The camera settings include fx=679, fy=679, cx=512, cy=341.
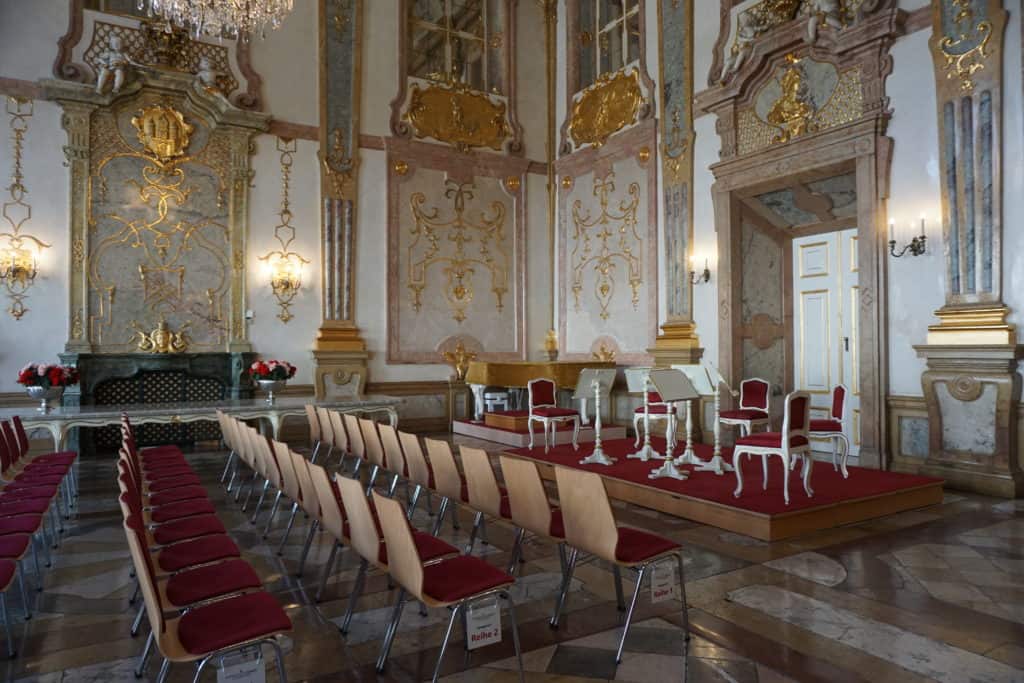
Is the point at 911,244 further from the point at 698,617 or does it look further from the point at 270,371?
the point at 270,371

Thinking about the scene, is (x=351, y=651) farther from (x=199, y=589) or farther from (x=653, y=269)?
(x=653, y=269)

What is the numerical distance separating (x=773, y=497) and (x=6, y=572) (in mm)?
4444

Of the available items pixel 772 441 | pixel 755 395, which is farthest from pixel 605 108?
pixel 772 441

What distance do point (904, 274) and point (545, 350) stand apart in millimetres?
5707

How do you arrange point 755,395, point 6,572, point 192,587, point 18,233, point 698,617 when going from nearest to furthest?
point 192,587 → point 6,572 → point 698,617 → point 755,395 → point 18,233

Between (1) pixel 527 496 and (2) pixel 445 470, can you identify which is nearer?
(1) pixel 527 496

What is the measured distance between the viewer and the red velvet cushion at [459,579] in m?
2.41

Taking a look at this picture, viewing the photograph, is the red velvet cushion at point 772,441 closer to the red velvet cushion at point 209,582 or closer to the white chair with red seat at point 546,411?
the white chair with red seat at point 546,411

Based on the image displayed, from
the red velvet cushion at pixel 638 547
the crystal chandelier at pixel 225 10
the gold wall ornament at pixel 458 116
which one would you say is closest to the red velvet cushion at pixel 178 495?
the red velvet cushion at pixel 638 547

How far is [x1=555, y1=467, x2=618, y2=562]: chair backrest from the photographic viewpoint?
9.09ft

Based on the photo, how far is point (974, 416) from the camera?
568 cm

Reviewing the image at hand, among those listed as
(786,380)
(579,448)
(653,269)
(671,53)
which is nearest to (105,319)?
(579,448)

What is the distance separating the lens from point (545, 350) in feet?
36.2

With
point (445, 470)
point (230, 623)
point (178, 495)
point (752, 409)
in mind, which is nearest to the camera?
point (230, 623)
